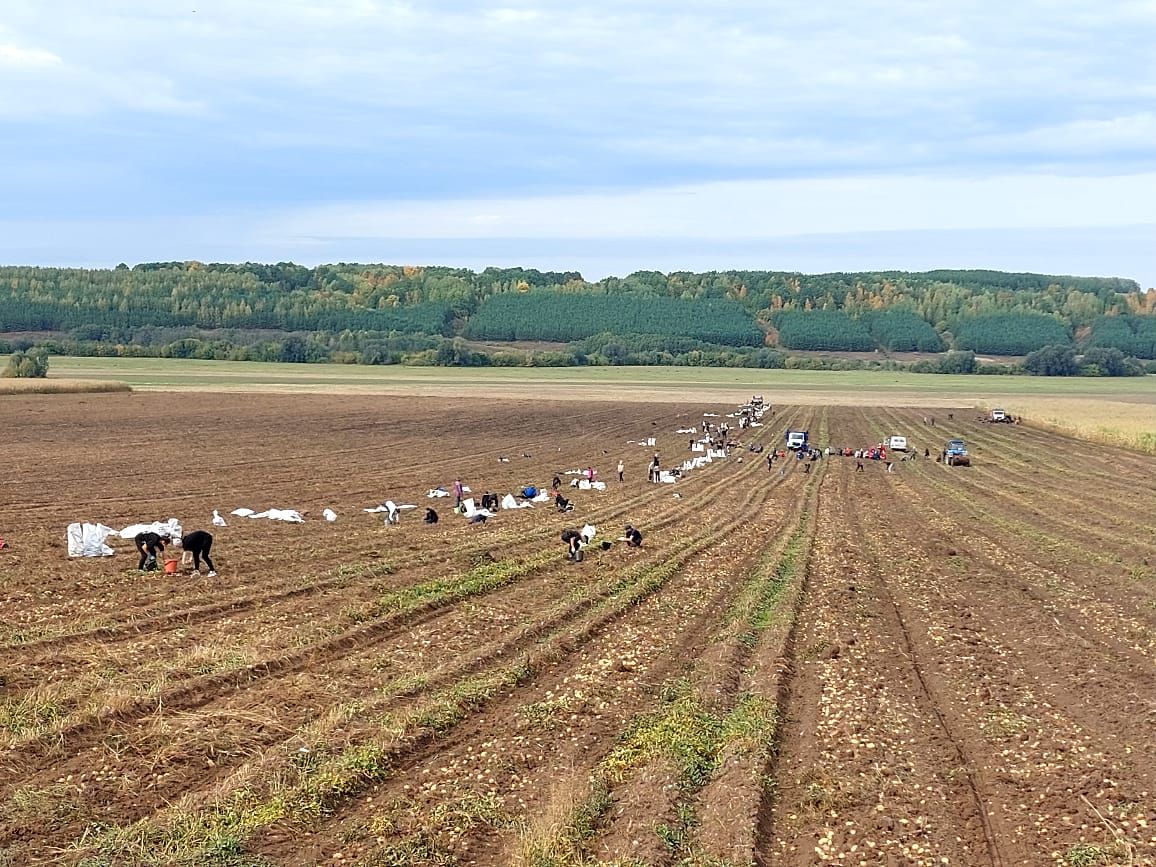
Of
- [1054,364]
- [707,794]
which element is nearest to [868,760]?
[707,794]

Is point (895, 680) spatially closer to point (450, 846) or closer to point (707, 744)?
point (707, 744)

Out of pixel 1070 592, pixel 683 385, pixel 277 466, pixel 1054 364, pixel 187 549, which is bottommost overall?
pixel 277 466

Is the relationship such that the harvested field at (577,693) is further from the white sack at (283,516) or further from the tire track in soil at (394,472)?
the white sack at (283,516)

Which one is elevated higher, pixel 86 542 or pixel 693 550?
pixel 86 542

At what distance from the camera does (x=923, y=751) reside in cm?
1040

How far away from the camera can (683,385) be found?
117 m

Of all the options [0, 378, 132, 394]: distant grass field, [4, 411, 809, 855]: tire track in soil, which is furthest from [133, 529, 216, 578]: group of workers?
[0, 378, 132, 394]: distant grass field

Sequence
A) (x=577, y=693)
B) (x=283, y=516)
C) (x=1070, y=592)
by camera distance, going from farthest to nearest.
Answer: (x=283, y=516)
(x=1070, y=592)
(x=577, y=693)

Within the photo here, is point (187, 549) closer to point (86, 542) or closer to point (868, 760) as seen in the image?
point (86, 542)

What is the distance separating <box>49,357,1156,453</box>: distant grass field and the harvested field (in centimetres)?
4785

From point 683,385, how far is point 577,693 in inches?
4178

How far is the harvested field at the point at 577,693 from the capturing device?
8258 millimetres

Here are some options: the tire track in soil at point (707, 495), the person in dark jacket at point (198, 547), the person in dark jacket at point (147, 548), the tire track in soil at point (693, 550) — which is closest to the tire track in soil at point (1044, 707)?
the tire track in soil at point (693, 550)

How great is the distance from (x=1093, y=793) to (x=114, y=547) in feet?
56.8
